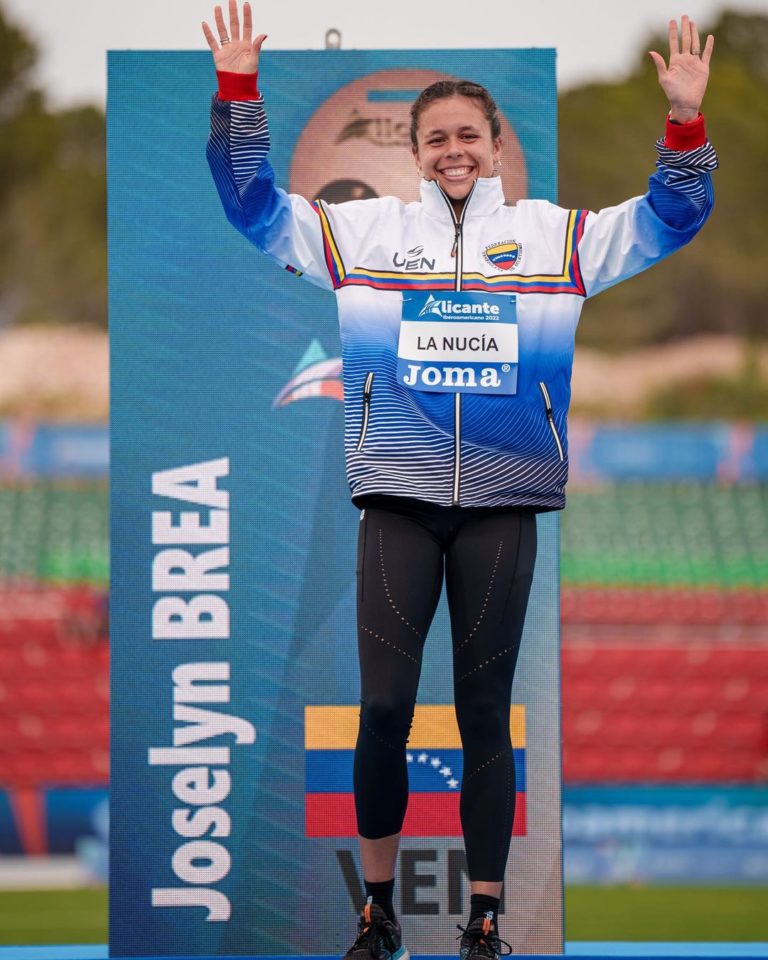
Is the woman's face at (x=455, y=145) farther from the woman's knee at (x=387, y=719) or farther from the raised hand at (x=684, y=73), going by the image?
the woman's knee at (x=387, y=719)

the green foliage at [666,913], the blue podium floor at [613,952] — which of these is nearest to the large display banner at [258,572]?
the blue podium floor at [613,952]

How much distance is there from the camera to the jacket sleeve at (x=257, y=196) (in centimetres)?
235

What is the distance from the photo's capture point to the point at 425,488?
7.62 ft

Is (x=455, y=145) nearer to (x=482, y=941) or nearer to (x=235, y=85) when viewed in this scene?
(x=235, y=85)

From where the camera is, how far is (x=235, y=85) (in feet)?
7.68

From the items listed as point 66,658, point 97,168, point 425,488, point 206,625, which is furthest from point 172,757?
point 97,168

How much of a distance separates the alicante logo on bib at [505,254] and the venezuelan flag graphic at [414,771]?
1212 mm

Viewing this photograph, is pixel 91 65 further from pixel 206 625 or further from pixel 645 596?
pixel 206 625

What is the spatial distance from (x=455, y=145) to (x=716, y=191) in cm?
2312

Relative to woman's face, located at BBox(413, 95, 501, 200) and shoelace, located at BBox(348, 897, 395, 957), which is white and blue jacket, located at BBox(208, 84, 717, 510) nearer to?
woman's face, located at BBox(413, 95, 501, 200)

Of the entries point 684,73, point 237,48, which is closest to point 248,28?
point 237,48

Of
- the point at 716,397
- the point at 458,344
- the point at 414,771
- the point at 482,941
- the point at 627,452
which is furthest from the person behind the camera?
the point at 716,397

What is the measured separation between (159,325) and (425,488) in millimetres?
1190

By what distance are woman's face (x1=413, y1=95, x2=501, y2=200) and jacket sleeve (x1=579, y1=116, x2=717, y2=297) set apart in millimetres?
237
